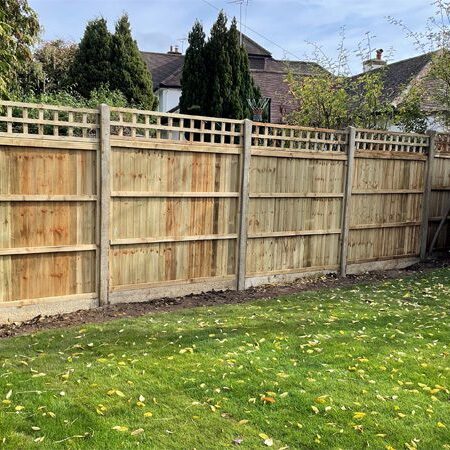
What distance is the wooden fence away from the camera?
5086 millimetres

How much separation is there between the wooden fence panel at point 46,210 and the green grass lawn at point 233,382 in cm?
68

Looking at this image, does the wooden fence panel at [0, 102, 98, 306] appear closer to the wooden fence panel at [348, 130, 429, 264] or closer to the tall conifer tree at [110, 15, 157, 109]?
the wooden fence panel at [348, 130, 429, 264]

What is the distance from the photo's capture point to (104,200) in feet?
17.9

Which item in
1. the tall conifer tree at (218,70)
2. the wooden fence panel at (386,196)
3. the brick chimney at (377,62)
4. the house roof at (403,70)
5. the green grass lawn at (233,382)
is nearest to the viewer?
the green grass lawn at (233,382)

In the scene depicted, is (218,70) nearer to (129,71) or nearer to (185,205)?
(129,71)

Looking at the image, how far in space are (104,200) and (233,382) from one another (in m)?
2.62

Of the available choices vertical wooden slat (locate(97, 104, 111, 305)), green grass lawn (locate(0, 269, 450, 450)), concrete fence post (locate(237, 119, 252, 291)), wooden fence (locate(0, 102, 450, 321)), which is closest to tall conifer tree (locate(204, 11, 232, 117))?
wooden fence (locate(0, 102, 450, 321))

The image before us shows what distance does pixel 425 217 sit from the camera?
28.8ft

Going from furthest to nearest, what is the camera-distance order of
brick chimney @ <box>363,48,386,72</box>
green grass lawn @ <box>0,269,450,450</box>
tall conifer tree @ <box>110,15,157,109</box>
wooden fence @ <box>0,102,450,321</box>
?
1. tall conifer tree @ <box>110,15,157,109</box>
2. brick chimney @ <box>363,48,386,72</box>
3. wooden fence @ <box>0,102,450,321</box>
4. green grass lawn @ <box>0,269,450,450</box>

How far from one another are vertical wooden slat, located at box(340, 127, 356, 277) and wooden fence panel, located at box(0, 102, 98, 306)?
3834mm

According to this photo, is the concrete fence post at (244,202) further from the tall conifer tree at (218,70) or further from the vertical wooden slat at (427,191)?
the tall conifer tree at (218,70)

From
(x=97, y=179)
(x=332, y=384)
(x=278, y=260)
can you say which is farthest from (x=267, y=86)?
(x=332, y=384)

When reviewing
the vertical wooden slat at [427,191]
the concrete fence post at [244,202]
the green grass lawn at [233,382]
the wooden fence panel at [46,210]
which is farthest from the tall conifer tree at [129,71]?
the green grass lawn at [233,382]

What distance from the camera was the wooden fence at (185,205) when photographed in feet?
16.7
